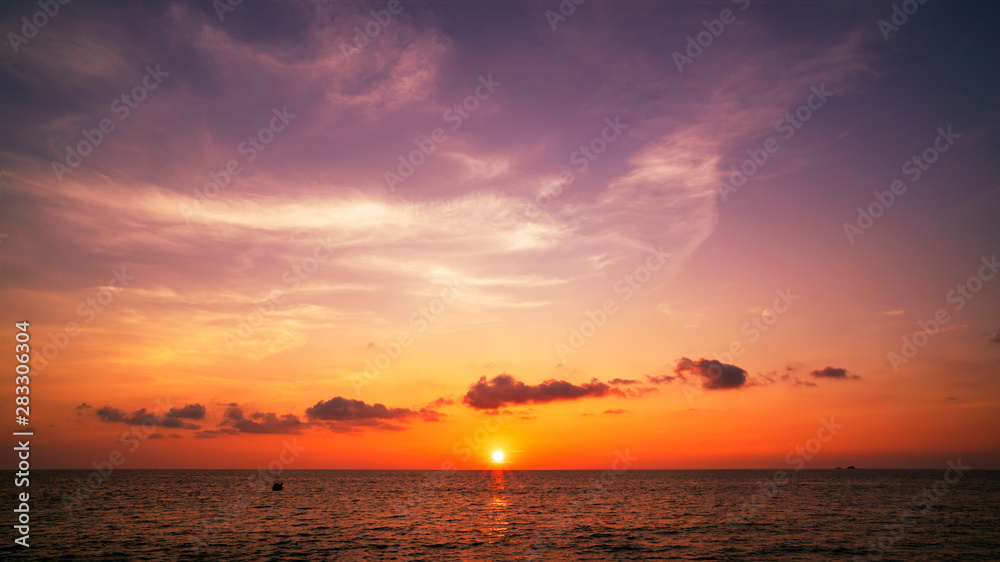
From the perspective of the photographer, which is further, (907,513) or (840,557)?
(907,513)

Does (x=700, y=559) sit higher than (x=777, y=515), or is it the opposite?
(x=700, y=559)

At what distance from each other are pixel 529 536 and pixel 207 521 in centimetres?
4583

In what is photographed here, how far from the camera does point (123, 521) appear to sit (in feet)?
237

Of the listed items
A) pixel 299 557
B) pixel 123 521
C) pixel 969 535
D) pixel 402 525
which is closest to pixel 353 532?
pixel 402 525

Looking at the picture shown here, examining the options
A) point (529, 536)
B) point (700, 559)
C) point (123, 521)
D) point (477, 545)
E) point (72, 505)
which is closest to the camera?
point (700, 559)

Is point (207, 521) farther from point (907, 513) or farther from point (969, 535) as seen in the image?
point (907, 513)

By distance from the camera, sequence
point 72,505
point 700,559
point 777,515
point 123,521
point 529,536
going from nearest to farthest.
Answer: point 700,559
point 529,536
point 123,521
point 777,515
point 72,505

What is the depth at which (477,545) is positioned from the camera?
57.0 metres

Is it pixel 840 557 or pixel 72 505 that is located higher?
pixel 840 557

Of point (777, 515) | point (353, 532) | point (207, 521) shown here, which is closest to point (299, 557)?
point (353, 532)

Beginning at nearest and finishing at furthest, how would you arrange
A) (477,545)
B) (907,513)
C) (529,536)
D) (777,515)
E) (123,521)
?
(477,545)
(529,536)
(123,521)
(777,515)
(907,513)

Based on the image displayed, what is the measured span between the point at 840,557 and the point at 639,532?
22.1m

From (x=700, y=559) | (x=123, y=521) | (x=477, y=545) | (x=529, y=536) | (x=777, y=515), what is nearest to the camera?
(x=700, y=559)

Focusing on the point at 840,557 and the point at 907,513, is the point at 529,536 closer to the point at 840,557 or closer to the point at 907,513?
the point at 840,557
